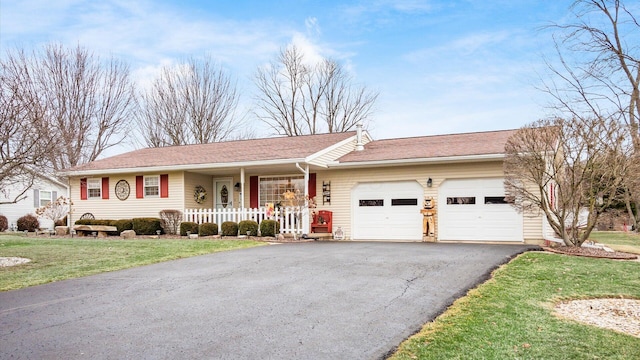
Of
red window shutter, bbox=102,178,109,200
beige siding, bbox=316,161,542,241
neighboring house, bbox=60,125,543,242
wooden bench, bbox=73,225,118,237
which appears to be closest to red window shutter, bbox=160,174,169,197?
neighboring house, bbox=60,125,543,242

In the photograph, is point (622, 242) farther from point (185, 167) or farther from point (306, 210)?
point (185, 167)

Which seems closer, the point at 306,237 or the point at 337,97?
the point at 306,237

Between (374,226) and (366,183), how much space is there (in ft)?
4.55

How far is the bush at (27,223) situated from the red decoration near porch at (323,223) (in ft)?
53.4

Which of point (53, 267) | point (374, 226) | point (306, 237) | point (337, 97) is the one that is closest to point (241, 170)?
point (306, 237)

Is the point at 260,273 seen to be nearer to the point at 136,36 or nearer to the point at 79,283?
the point at 79,283

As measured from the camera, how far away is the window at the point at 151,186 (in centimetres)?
1712

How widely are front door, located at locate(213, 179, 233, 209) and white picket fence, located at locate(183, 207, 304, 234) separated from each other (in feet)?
3.21

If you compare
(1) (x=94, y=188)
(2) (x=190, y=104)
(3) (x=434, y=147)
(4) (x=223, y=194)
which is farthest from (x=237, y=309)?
(2) (x=190, y=104)

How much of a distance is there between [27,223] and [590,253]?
963 inches

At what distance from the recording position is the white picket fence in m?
15.0

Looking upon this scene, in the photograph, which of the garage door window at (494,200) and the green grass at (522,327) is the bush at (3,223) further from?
the green grass at (522,327)

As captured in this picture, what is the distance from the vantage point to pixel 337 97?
32.2 meters

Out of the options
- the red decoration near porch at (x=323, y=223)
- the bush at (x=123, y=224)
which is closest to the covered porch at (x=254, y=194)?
the red decoration near porch at (x=323, y=223)
